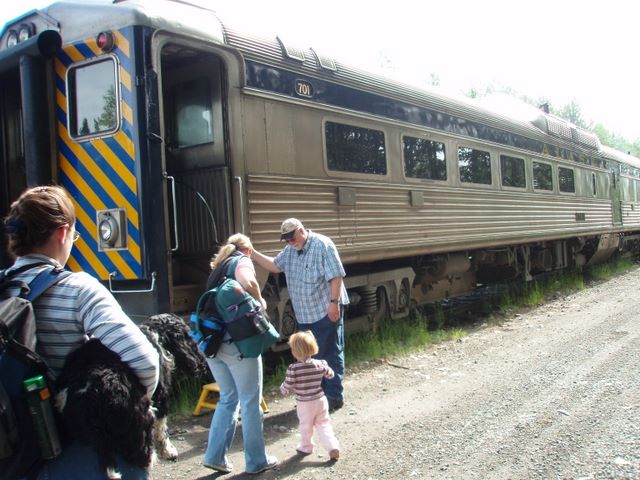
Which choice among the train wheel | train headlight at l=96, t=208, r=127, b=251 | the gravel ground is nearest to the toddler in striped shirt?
the gravel ground

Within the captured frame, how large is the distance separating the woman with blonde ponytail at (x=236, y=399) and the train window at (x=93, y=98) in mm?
1863

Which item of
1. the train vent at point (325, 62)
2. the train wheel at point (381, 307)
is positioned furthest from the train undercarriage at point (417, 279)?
the train vent at point (325, 62)

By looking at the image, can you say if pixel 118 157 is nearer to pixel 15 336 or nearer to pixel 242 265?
pixel 242 265

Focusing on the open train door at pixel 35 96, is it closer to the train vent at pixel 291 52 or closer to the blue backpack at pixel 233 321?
the train vent at pixel 291 52

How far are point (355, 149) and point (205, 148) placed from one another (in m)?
1.83

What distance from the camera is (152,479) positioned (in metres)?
3.69

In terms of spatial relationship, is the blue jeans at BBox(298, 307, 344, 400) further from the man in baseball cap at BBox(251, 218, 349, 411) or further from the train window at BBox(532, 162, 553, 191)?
the train window at BBox(532, 162, 553, 191)

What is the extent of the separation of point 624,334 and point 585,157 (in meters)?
8.21

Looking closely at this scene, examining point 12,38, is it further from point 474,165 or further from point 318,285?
point 474,165

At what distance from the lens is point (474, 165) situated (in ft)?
28.9

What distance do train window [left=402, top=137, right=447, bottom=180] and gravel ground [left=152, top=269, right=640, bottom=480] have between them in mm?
2169

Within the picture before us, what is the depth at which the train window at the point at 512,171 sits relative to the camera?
32.0ft

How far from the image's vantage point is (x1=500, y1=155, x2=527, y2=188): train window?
32.0ft

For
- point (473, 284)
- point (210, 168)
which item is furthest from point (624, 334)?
point (210, 168)
